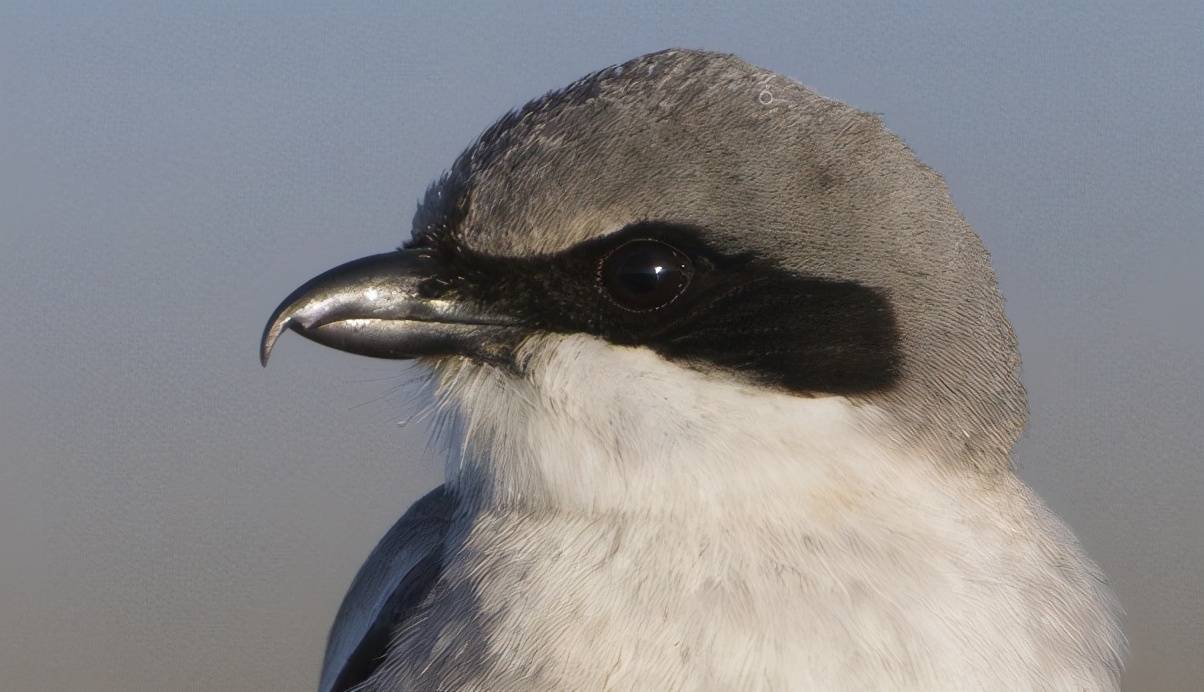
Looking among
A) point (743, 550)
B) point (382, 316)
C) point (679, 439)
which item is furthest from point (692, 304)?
point (382, 316)

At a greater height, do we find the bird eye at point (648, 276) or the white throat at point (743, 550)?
the bird eye at point (648, 276)

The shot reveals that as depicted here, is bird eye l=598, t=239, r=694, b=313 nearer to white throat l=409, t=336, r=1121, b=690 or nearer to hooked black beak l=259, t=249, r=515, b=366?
white throat l=409, t=336, r=1121, b=690

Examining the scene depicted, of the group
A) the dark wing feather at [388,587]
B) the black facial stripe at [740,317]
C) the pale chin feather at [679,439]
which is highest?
the black facial stripe at [740,317]

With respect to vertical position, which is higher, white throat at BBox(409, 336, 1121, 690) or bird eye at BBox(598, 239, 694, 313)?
bird eye at BBox(598, 239, 694, 313)

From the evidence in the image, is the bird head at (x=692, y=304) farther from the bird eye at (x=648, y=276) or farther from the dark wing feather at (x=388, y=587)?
the dark wing feather at (x=388, y=587)

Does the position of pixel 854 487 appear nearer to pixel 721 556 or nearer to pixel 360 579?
pixel 721 556

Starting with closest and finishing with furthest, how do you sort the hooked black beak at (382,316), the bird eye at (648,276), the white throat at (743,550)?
1. the white throat at (743,550)
2. the bird eye at (648,276)
3. the hooked black beak at (382,316)

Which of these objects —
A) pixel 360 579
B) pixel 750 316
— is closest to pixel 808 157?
pixel 750 316

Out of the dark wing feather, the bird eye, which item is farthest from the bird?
the dark wing feather

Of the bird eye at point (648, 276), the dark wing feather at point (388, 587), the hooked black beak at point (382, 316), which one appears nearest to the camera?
the bird eye at point (648, 276)

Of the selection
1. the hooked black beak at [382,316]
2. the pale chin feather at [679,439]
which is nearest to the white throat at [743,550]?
the pale chin feather at [679,439]
